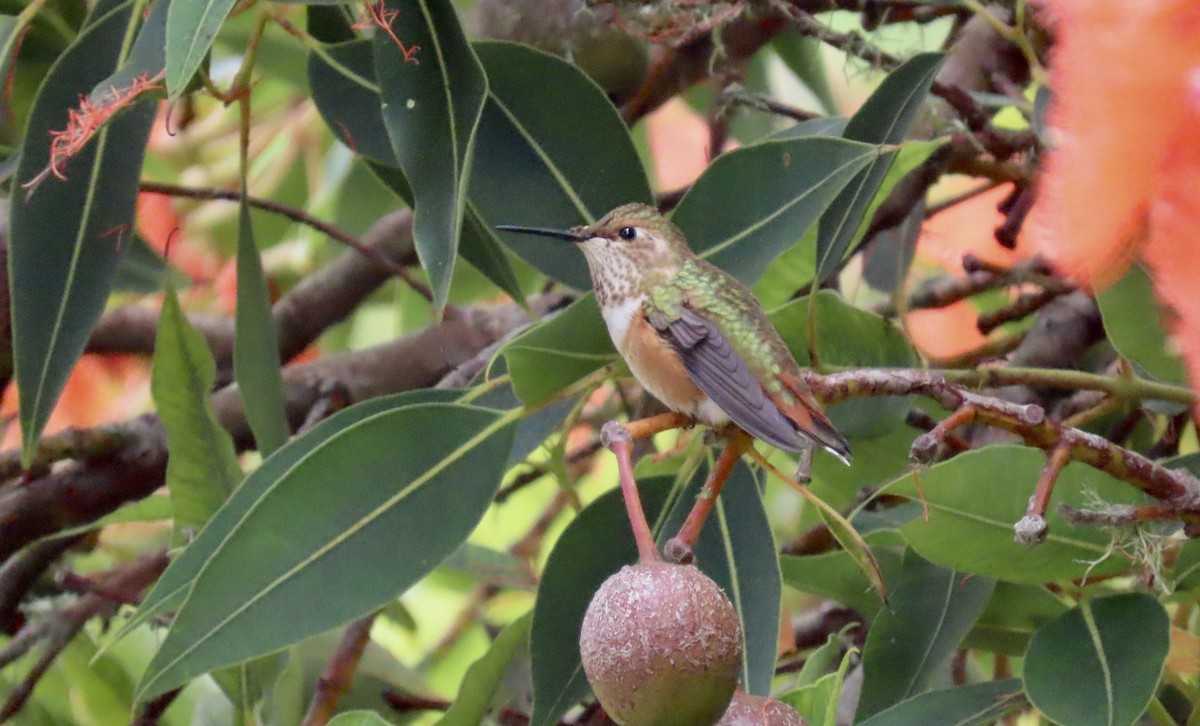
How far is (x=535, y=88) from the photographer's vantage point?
916mm

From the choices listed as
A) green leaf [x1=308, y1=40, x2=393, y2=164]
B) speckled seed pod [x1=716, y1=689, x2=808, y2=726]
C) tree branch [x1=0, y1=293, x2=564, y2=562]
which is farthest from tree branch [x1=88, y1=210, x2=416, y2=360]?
speckled seed pod [x1=716, y1=689, x2=808, y2=726]

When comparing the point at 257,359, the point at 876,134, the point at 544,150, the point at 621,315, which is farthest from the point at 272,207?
the point at 876,134

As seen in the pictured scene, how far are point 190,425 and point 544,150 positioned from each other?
31 cm

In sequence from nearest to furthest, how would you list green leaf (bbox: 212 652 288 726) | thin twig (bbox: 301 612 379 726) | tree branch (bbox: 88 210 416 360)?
green leaf (bbox: 212 652 288 726)
thin twig (bbox: 301 612 379 726)
tree branch (bbox: 88 210 416 360)

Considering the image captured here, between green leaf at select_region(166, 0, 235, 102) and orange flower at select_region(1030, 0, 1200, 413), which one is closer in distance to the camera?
orange flower at select_region(1030, 0, 1200, 413)

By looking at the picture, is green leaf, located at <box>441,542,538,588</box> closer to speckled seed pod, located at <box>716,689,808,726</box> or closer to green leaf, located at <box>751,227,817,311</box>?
green leaf, located at <box>751,227,817,311</box>

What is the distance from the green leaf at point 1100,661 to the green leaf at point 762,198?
0.94 feet

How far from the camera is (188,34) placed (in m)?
0.70

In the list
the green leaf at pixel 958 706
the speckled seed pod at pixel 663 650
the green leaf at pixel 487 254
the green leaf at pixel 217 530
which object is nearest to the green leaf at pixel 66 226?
the green leaf at pixel 217 530

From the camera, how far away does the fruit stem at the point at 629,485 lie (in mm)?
590

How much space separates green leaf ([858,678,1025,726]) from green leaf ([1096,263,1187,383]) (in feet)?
0.72

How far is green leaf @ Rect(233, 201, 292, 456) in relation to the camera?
0.96m

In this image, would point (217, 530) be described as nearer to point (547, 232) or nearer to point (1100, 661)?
point (547, 232)

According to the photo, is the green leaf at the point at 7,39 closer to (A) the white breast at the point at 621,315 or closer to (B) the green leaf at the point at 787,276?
(A) the white breast at the point at 621,315
